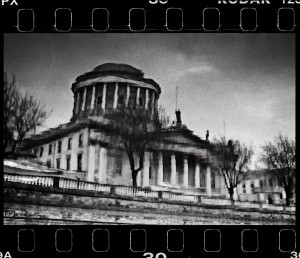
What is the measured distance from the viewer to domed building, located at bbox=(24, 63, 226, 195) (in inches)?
725

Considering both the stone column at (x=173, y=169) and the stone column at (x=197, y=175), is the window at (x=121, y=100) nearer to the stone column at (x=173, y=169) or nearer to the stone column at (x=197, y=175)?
the stone column at (x=173, y=169)

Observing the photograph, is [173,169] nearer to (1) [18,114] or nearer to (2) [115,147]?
(2) [115,147]

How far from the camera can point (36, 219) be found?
13.4 meters

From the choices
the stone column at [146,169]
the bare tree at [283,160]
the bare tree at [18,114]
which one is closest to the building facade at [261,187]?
the bare tree at [283,160]

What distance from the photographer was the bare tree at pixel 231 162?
20686 mm

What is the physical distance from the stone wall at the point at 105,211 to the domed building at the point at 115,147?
255 cm

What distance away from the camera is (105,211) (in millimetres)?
15227

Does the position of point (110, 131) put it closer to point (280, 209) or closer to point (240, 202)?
point (240, 202)

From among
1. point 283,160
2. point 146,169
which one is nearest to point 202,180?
point 146,169
